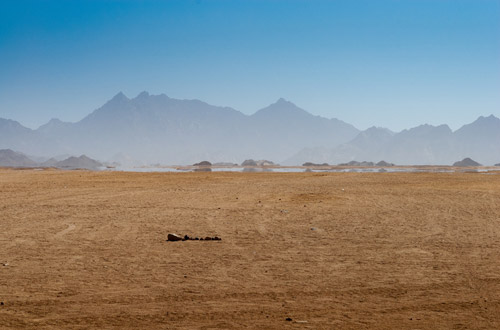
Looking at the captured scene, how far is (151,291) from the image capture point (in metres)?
8.02

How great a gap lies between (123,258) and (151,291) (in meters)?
2.65

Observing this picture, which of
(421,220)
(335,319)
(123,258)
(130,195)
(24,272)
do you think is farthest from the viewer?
(130,195)

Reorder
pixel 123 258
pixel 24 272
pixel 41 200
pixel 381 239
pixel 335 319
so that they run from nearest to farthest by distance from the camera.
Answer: pixel 335 319
pixel 24 272
pixel 123 258
pixel 381 239
pixel 41 200

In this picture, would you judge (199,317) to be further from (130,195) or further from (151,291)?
(130,195)

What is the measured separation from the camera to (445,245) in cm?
1177

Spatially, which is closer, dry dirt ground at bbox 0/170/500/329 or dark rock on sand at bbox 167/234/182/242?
dry dirt ground at bbox 0/170/500/329

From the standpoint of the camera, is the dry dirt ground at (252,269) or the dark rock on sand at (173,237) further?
the dark rock on sand at (173,237)

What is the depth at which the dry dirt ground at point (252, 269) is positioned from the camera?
271 inches

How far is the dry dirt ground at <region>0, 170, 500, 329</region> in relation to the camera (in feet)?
22.6

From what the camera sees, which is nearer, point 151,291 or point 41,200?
point 151,291

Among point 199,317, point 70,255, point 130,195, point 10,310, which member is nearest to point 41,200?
point 130,195

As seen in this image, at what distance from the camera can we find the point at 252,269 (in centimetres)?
944

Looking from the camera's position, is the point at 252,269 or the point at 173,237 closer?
the point at 252,269

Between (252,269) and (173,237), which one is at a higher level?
(173,237)
